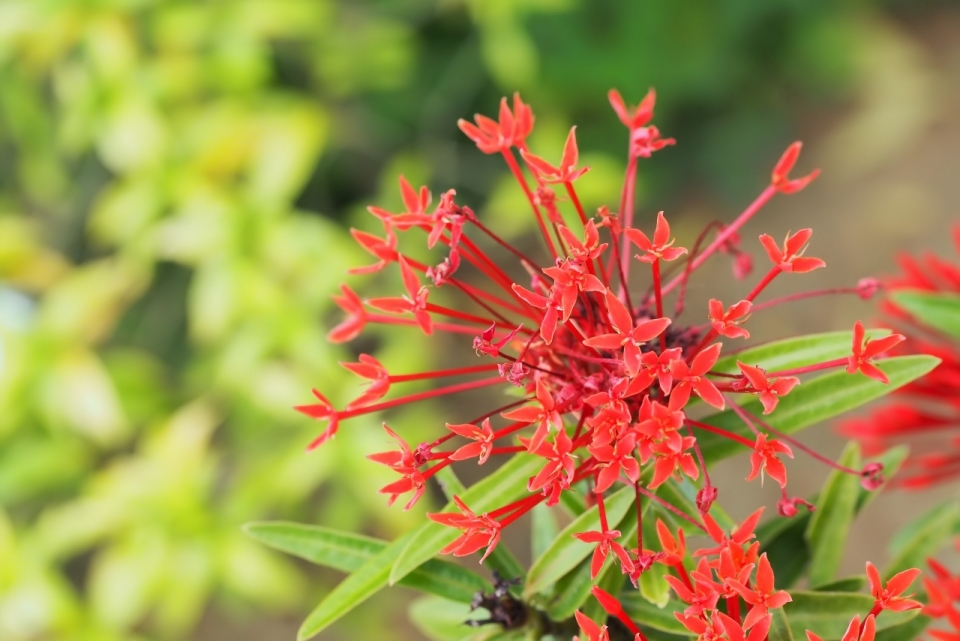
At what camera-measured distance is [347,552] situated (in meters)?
0.43

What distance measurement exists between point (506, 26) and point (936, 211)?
3.60 ft

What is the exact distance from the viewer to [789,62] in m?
1.95

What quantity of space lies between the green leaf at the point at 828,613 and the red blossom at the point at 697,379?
0.44ft

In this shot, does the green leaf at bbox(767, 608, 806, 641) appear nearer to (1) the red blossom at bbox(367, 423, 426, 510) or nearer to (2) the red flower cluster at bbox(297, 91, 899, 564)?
(2) the red flower cluster at bbox(297, 91, 899, 564)

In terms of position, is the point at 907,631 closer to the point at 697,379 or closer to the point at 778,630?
the point at 778,630

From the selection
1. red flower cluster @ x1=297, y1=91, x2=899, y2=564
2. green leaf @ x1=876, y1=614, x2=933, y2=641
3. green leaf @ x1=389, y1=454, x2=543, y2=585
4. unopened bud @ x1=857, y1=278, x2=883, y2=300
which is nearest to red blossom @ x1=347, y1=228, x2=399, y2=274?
red flower cluster @ x1=297, y1=91, x2=899, y2=564

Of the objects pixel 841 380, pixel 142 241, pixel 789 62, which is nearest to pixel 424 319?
pixel 841 380

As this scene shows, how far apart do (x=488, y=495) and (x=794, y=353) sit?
15 centimetres

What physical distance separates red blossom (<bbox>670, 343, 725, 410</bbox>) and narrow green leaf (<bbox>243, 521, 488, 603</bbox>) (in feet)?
0.54

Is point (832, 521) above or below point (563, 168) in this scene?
below

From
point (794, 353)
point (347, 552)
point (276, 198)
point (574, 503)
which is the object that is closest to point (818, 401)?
point (794, 353)

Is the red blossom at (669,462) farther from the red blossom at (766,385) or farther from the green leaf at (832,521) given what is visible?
the green leaf at (832,521)

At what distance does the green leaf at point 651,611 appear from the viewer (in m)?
0.39

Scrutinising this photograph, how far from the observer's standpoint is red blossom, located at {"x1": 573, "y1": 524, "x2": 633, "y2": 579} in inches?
12.9
